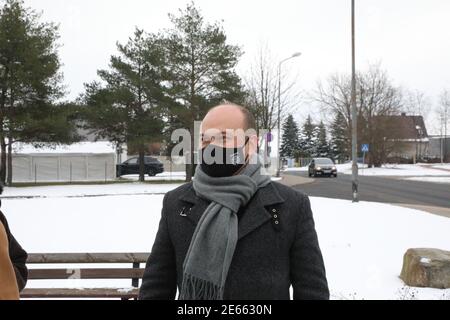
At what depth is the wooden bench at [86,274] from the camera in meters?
4.97

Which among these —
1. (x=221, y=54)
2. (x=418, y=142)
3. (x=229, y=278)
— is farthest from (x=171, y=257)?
(x=418, y=142)

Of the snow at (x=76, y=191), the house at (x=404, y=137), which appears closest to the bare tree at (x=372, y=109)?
the house at (x=404, y=137)

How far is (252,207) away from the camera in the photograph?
1972 mm

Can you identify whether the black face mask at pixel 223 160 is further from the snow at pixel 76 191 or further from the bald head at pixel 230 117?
the snow at pixel 76 191

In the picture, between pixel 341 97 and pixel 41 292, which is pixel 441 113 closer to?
pixel 341 97

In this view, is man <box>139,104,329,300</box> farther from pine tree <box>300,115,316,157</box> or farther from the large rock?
pine tree <box>300,115,316,157</box>

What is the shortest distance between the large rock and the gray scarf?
4.98 m

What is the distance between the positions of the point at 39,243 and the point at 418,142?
80406mm

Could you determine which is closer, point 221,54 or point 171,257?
point 171,257

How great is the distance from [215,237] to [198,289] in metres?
0.23

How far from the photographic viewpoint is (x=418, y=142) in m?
80.9

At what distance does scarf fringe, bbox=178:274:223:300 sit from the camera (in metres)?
1.92

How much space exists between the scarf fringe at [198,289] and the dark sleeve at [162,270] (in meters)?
0.13
